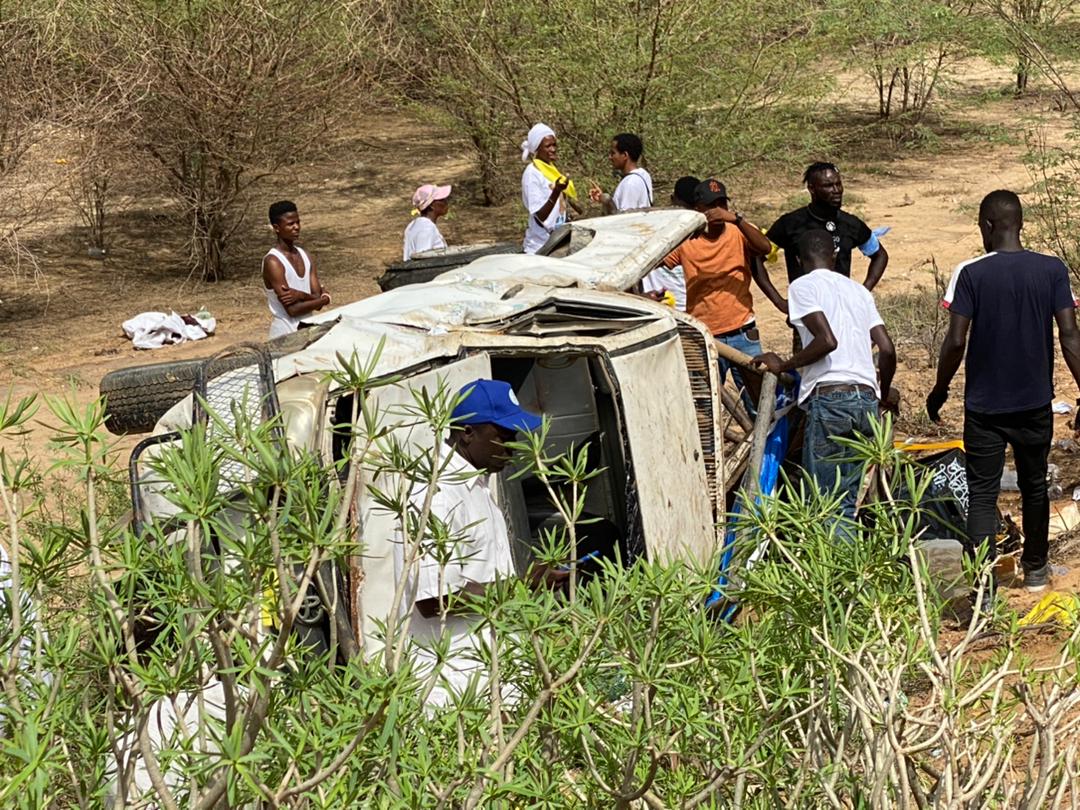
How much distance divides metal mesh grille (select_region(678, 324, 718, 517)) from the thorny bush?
8.87ft

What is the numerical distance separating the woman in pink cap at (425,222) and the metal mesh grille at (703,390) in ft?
9.46

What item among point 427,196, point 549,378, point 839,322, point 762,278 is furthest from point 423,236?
point 839,322

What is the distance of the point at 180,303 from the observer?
1333cm

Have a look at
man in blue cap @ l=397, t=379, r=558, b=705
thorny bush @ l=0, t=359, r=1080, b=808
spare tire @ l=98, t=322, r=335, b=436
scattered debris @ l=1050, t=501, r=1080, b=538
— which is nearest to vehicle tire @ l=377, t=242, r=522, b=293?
spare tire @ l=98, t=322, r=335, b=436

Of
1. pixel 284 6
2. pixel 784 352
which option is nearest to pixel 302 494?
pixel 784 352

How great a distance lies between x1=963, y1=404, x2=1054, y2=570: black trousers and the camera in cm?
569

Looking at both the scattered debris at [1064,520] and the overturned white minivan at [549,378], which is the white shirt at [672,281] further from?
the scattered debris at [1064,520]

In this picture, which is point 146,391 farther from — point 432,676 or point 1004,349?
point 1004,349

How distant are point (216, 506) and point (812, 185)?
5.61 metres

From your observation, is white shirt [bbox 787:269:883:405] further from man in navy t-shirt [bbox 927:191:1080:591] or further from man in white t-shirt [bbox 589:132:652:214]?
man in white t-shirt [bbox 589:132:652:214]

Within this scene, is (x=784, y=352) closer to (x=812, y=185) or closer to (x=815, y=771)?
(x=812, y=185)

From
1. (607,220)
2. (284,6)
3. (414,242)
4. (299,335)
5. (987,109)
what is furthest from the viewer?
(987,109)

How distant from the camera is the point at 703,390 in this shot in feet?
19.0

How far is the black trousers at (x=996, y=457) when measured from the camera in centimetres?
569
